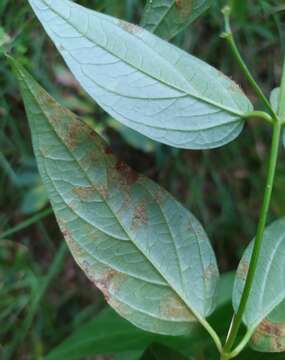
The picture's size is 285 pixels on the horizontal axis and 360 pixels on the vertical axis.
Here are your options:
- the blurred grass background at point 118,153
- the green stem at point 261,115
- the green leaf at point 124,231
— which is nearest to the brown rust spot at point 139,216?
the green leaf at point 124,231

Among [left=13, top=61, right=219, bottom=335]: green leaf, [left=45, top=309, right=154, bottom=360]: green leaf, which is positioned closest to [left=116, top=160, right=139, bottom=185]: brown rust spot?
[left=13, top=61, right=219, bottom=335]: green leaf

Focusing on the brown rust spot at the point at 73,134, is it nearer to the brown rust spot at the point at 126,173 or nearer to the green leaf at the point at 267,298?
the brown rust spot at the point at 126,173

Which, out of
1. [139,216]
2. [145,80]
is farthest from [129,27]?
[139,216]

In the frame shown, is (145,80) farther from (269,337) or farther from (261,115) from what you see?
(269,337)

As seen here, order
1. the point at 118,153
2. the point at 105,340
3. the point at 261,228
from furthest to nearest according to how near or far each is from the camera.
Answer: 1. the point at 118,153
2. the point at 105,340
3. the point at 261,228

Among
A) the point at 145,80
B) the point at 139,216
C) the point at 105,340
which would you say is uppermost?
the point at 145,80

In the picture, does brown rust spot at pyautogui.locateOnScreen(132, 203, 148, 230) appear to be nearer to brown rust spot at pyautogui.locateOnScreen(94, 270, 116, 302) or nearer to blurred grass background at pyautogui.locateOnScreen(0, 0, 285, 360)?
brown rust spot at pyautogui.locateOnScreen(94, 270, 116, 302)
